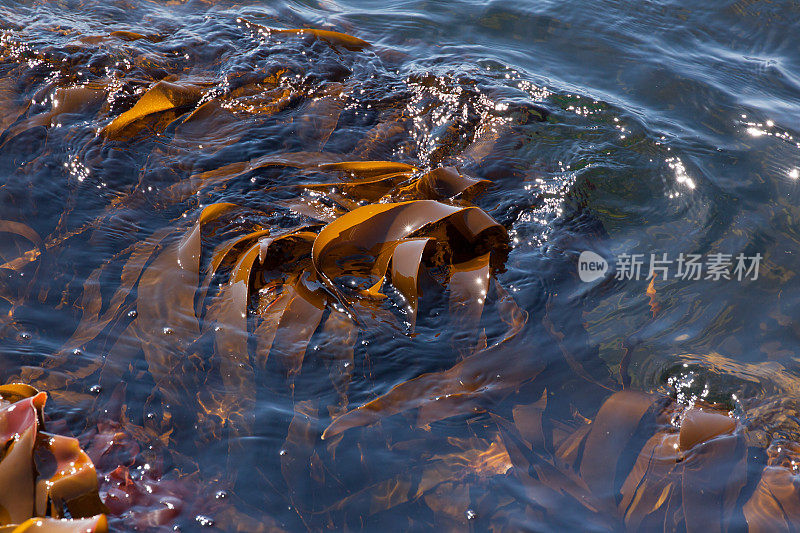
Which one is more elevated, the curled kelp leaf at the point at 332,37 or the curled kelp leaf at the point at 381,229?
the curled kelp leaf at the point at 332,37

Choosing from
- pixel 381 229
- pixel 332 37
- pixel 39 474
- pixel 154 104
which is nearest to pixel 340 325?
pixel 381 229

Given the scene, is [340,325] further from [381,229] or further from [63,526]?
[63,526]

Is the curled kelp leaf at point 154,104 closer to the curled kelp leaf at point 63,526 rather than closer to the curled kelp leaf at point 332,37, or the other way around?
the curled kelp leaf at point 332,37

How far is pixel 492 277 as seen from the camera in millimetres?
2410

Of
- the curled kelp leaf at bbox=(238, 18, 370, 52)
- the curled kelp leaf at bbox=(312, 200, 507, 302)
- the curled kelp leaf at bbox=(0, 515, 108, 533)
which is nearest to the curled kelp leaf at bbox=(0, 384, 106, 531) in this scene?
the curled kelp leaf at bbox=(0, 515, 108, 533)

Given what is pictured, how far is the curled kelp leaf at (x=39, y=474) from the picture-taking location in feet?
4.97

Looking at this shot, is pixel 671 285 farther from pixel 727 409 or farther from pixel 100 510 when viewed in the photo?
pixel 100 510

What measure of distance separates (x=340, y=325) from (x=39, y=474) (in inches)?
38.7

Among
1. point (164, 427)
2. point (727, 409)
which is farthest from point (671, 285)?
point (164, 427)

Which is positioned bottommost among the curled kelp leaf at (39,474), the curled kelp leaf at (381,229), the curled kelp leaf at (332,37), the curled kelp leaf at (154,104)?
the curled kelp leaf at (39,474)

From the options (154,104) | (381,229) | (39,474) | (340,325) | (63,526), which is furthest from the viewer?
(154,104)

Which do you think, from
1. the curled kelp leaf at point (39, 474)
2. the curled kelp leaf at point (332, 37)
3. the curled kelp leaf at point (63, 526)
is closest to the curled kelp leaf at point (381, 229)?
the curled kelp leaf at point (39, 474)

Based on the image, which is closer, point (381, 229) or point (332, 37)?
point (381, 229)

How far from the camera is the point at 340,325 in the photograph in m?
2.16
